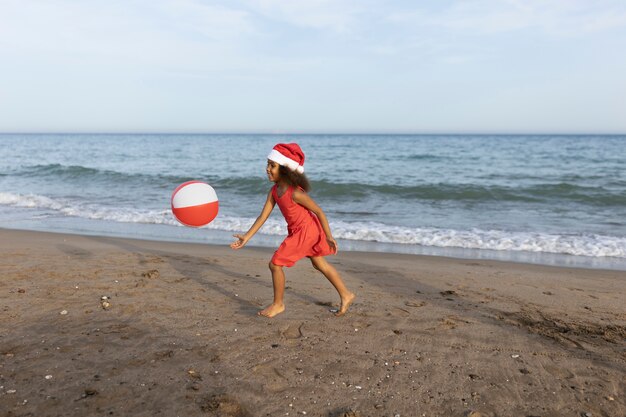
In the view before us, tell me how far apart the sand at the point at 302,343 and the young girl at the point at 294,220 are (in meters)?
0.45

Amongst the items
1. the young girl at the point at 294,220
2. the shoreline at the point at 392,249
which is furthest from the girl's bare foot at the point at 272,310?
the shoreline at the point at 392,249

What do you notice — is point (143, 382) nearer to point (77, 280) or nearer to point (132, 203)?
point (77, 280)

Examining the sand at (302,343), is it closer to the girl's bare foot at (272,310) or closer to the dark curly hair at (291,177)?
the girl's bare foot at (272,310)

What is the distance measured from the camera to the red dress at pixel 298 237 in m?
4.84

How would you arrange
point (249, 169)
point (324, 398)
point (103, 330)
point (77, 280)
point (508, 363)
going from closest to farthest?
point (324, 398)
point (508, 363)
point (103, 330)
point (77, 280)
point (249, 169)

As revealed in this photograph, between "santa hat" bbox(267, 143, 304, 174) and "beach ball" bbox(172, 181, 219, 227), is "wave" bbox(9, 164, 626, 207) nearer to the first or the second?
"beach ball" bbox(172, 181, 219, 227)

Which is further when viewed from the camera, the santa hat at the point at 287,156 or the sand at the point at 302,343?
the santa hat at the point at 287,156

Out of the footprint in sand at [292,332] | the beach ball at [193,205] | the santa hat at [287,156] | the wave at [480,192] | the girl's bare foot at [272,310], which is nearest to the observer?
the footprint in sand at [292,332]

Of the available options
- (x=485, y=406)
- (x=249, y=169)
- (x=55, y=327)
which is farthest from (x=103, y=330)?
(x=249, y=169)

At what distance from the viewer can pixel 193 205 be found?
5348 mm

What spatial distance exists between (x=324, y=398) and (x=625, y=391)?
6.67 ft

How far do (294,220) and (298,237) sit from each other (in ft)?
0.56

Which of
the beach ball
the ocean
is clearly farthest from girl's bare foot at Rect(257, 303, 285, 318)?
the ocean

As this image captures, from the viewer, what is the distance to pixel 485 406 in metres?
3.24
